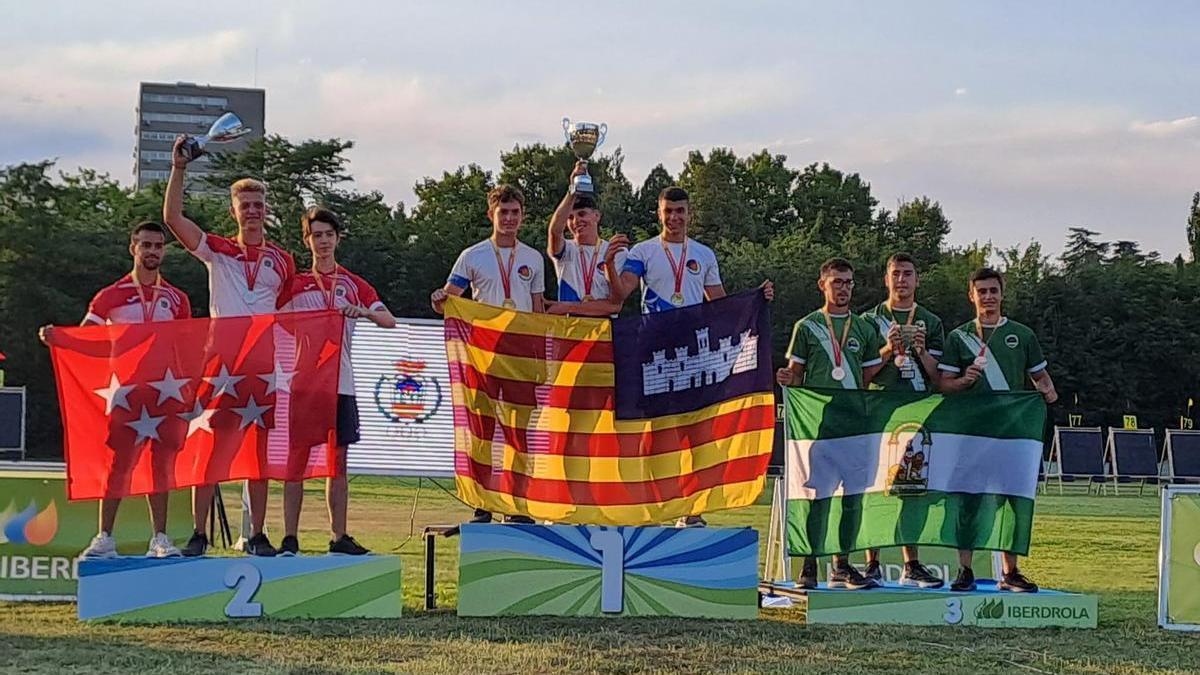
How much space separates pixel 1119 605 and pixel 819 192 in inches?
2009

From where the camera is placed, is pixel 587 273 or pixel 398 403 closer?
pixel 587 273

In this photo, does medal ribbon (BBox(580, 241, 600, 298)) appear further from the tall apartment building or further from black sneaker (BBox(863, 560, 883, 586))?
the tall apartment building

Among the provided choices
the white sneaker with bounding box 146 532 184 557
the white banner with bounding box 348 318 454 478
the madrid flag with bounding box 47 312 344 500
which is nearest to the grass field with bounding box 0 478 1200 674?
the white sneaker with bounding box 146 532 184 557

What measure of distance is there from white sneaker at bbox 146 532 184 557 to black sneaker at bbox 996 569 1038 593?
4.67 metres

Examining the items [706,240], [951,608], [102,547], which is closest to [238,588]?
[102,547]

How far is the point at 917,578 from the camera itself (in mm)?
8383

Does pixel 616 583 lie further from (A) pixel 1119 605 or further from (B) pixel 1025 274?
(B) pixel 1025 274

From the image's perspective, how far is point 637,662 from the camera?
21.5 ft

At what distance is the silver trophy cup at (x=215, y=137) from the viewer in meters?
7.28

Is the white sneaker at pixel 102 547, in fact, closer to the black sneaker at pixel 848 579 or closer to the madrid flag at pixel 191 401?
the madrid flag at pixel 191 401

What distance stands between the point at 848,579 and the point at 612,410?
65.8 inches

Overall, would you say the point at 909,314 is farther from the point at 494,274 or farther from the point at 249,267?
the point at 249,267

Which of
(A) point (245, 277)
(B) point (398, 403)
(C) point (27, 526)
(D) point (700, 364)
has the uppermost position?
(A) point (245, 277)

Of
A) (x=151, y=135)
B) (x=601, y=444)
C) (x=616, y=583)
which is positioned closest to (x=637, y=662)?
(x=616, y=583)
